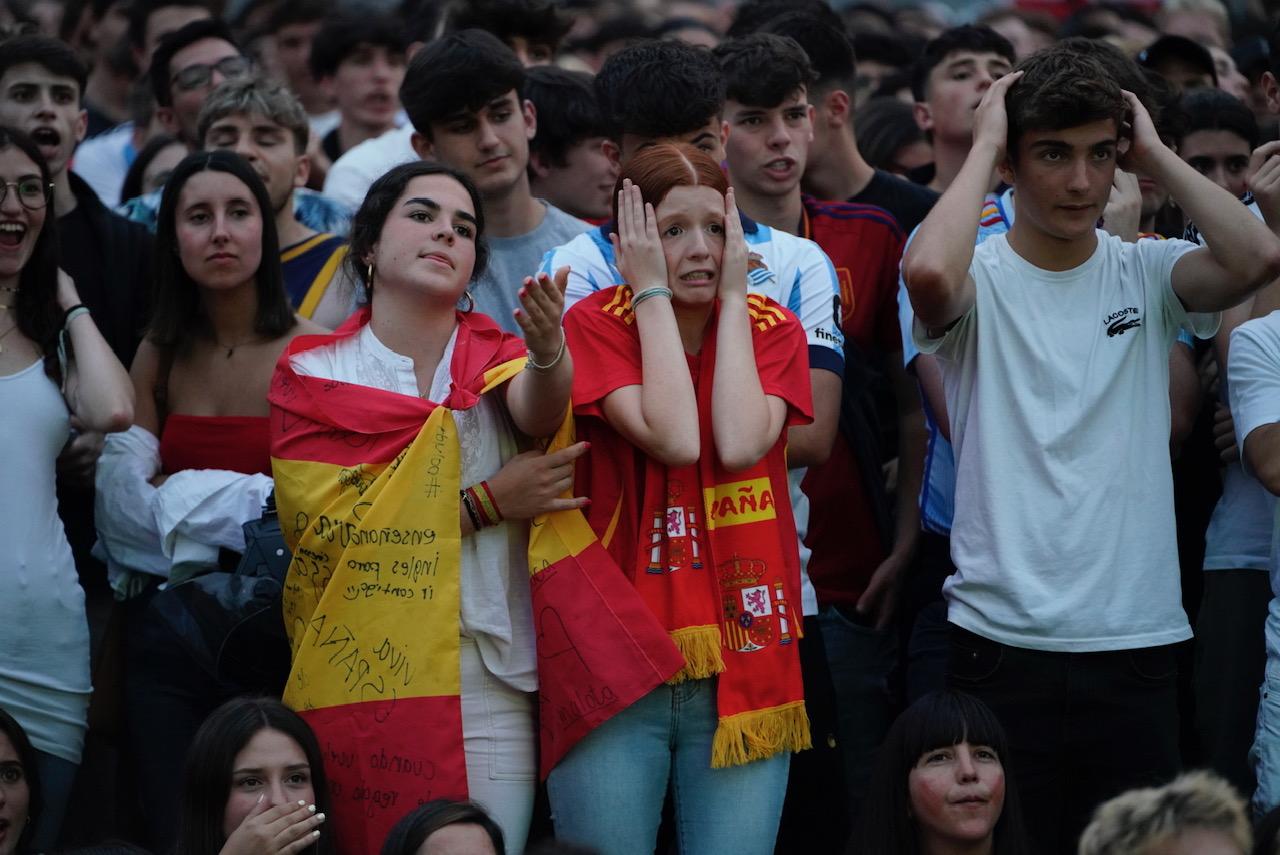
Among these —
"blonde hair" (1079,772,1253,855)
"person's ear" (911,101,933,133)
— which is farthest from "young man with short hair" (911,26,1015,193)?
"blonde hair" (1079,772,1253,855)

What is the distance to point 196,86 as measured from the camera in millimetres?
7332

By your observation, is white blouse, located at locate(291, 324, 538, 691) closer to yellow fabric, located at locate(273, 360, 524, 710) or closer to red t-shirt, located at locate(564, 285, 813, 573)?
yellow fabric, located at locate(273, 360, 524, 710)

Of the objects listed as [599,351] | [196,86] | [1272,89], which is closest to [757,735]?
[599,351]

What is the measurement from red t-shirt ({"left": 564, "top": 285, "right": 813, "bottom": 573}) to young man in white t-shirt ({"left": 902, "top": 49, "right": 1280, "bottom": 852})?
1.23ft

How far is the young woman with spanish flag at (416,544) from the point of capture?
4.42 metres

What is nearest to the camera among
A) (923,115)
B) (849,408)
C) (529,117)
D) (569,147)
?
(849,408)

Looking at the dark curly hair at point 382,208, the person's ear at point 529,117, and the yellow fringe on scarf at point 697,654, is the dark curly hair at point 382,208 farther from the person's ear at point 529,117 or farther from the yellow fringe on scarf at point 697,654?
the yellow fringe on scarf at point 697,654

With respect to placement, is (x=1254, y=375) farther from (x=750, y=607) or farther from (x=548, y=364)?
(x=548, y=364)

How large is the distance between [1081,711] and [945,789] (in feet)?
1.35

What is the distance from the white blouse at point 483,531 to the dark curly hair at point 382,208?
26 centimetres

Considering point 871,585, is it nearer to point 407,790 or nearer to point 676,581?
point 676,581

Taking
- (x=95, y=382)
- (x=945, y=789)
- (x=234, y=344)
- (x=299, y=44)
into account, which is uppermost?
(x=299, y=44)

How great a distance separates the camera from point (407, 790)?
439 centimetres

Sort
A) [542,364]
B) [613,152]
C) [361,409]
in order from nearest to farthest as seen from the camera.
→ [542,364] < [361,409] < [613,152]
